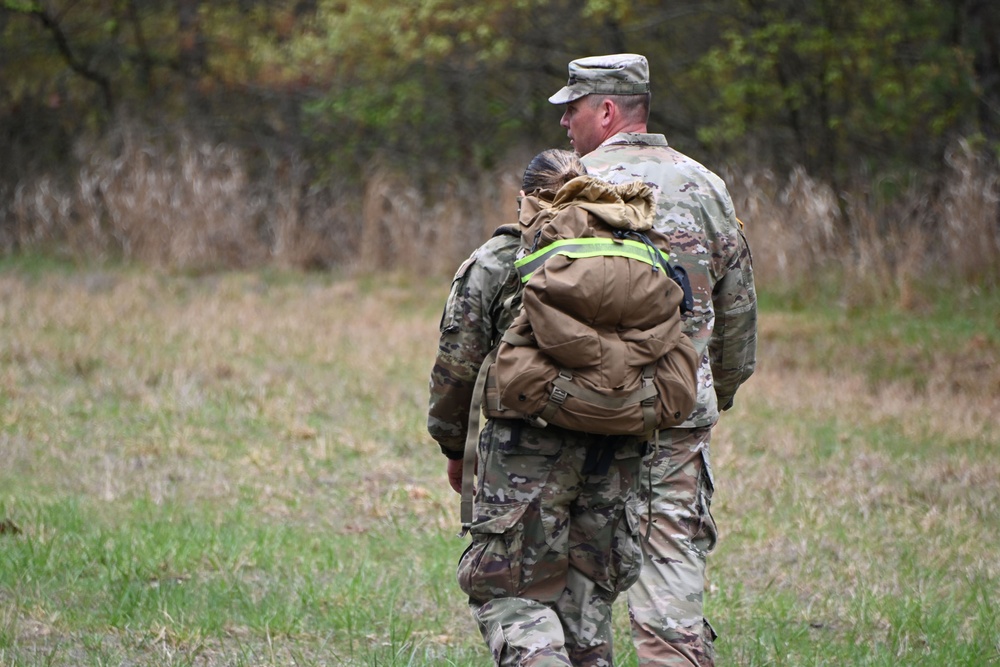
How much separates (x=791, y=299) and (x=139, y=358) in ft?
21.9

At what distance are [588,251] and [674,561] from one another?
1043 millimetres

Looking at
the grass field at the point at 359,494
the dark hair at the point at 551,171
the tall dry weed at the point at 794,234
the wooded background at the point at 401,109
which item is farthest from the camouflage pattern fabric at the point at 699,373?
the tall dry weed at the point at 794,234

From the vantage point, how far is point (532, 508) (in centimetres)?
304

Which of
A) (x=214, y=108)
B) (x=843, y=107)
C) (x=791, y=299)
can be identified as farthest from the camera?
(x=214, y=108)

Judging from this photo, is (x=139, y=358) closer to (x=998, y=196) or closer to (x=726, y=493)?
(x=726, y=493)

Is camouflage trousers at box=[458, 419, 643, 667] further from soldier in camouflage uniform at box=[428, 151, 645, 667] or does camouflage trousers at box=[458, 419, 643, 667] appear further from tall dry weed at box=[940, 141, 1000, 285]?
tall dry weed at box=[940, 141, 1000, 285]

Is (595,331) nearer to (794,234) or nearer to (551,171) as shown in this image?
(551,171)

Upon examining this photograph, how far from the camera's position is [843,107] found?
17.4 metres

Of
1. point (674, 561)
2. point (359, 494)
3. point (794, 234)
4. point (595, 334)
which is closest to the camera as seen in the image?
point (595, 334)

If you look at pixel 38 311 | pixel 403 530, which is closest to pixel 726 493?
pixel 403 530

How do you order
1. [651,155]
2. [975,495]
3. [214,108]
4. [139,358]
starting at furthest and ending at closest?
[214,108], [139,358], [975,495], [651,155]

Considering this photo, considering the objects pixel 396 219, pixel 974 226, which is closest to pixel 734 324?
pixel 974 226

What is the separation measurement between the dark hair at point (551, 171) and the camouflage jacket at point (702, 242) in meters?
0.42

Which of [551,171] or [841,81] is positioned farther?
[841,81]
